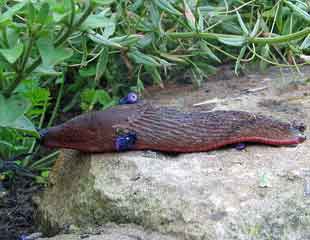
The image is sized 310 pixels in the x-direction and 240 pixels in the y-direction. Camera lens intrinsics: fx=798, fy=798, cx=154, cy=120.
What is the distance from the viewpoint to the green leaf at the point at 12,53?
2.01 meters

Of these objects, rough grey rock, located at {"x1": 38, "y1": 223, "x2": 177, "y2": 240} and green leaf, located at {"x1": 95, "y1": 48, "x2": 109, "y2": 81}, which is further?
green leaf, located at {"x1": 95, "y1": 48, "x2": 109, "y2": 81}

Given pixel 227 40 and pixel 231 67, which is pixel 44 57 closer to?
pixel 227 40

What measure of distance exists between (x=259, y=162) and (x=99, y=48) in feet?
3.38

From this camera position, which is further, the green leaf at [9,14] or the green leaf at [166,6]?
the green leaf at [166,6]

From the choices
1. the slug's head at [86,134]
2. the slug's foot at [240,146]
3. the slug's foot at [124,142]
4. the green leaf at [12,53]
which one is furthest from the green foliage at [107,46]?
the slug's foot at [240,146]

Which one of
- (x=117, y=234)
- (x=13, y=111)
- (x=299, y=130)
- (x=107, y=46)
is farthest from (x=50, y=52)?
(x=299, y=130)

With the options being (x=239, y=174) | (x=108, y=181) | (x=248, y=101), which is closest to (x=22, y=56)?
(x=108, y=181)

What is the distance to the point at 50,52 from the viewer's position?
6.96ft

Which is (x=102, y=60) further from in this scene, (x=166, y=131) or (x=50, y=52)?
(x=50, y=52)

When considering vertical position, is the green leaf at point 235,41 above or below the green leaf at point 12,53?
below

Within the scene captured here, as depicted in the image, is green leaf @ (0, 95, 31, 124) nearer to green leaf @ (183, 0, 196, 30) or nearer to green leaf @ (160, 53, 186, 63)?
green leaf @ (183, 0, 196, 30)

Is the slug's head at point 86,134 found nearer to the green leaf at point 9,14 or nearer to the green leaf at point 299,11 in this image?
the green leaf at point 9,14

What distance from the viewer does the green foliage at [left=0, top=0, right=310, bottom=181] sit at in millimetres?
2127

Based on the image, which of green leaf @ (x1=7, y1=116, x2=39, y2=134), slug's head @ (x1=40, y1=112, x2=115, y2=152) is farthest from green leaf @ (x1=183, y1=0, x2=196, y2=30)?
green leaf @ (x1=7, y1=116, x2=39, y2=134)
